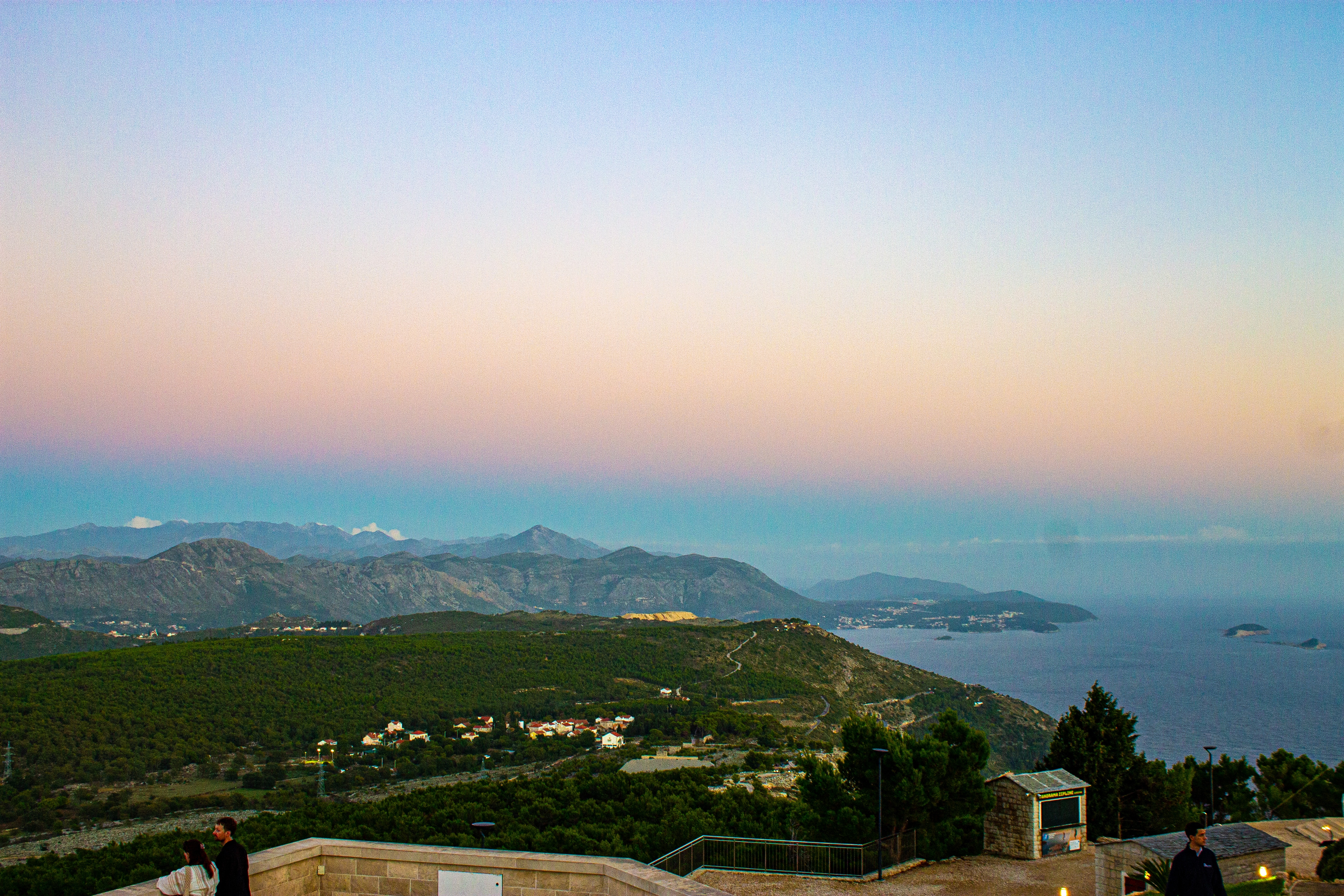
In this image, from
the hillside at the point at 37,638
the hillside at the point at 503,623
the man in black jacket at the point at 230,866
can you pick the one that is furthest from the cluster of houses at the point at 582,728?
the hillside at the point at 37,638

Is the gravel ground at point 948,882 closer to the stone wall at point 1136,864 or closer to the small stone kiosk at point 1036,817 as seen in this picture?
the small stone kiosk at point 1036,817

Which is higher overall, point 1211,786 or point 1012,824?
point 1012,824

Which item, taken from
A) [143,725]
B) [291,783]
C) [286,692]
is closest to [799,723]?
[291,783]

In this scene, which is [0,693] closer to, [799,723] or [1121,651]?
[799,723]

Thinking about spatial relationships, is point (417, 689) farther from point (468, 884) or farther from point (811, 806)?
point (468, 884)

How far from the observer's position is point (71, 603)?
180m

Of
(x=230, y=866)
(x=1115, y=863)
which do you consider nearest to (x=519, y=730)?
(x=1115, y=863)

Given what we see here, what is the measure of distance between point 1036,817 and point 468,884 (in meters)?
13.5

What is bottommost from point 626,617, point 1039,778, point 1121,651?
point 1121,651

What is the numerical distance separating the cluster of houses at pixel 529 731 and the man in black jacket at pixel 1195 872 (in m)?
51.6

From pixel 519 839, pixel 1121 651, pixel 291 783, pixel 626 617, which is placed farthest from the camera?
pixel 1121 651

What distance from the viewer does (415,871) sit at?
922 cm

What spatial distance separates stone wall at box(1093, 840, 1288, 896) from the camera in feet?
45.5

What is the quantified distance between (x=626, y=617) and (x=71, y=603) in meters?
128
